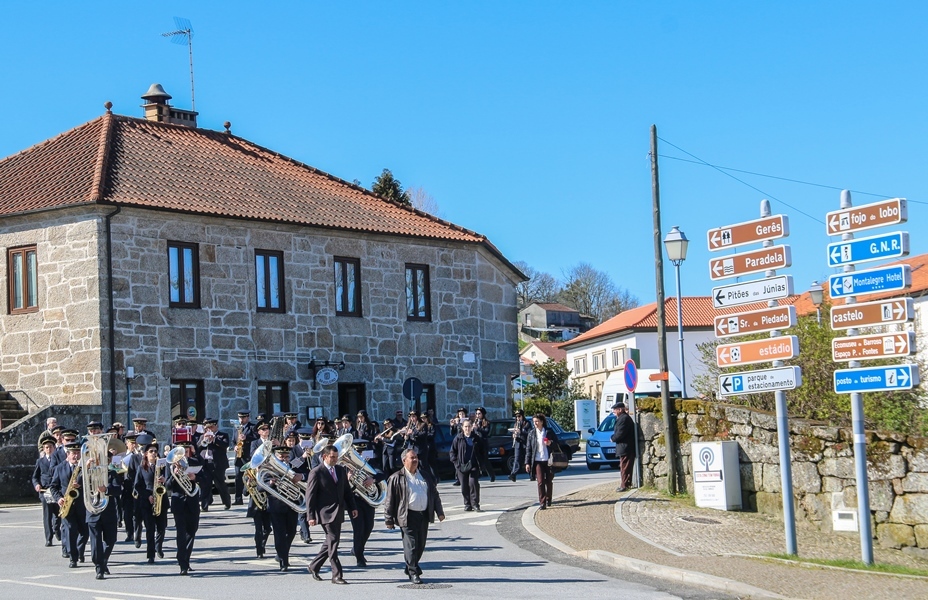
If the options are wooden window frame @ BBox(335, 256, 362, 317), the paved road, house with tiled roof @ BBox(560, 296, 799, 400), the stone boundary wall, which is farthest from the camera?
house with tiled roof @ BBox(560, 296, 799, 400)

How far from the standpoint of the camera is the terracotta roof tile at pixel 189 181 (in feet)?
97.5

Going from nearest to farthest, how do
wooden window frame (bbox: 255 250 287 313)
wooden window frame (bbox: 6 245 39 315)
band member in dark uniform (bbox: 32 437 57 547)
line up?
1. band member in dark uniform (bbox: 32 437 57 547)
2. wooden window frame (bbox: 6 245 39 315)
3. wooden window frame (bbox: 255 250 287 313)

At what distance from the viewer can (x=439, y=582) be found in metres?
13.8

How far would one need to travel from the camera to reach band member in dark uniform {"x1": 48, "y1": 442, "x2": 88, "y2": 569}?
51.2ft

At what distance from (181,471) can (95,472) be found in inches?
41.1

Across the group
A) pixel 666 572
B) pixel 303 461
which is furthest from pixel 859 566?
pixel 303 461

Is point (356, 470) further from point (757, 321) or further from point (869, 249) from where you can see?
point (869, 249)

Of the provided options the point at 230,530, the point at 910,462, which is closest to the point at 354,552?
the point at 230,530

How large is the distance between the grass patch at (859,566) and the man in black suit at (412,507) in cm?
409

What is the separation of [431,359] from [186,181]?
8.06 metres

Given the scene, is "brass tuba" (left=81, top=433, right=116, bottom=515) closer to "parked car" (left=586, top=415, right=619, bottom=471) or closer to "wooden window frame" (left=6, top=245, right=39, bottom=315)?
"wooden window frame" (left=6, top=245, right=39, bottom=315)

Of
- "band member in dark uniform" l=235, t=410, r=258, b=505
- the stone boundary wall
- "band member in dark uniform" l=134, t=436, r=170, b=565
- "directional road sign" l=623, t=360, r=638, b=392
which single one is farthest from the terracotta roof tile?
the stone boundary wall

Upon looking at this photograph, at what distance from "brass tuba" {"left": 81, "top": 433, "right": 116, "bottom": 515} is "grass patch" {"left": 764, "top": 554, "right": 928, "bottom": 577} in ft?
26.6

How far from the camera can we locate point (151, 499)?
54.4 ft
